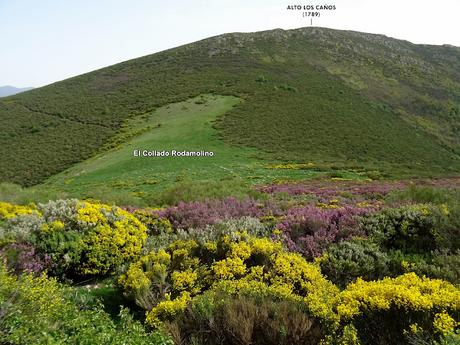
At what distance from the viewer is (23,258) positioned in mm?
7777

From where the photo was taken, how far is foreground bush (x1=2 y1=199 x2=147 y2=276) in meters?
8.22

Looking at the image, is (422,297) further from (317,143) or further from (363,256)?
(317,143)

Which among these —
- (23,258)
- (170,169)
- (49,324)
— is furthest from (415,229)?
(170,169)

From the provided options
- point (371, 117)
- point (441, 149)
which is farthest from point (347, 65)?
point (441, 149)

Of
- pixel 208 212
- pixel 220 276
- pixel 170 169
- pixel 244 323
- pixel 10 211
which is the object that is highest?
pixel 10 211

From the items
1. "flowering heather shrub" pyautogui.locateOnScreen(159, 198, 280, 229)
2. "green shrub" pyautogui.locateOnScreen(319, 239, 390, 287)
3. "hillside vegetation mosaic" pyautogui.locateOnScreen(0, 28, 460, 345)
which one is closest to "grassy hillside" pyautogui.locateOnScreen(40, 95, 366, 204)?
"hillside vegetation mosaic" pyautogui.locateOnScreen(0, 28, 460, 345)

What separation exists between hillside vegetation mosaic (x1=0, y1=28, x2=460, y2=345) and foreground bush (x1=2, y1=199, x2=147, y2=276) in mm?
35

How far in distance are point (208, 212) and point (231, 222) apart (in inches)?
102

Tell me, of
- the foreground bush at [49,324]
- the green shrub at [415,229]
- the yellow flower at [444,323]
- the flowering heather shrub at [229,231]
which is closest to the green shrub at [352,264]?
the green shrub at [415,229]

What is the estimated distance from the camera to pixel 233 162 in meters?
38.7

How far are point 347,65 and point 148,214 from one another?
82.7 m

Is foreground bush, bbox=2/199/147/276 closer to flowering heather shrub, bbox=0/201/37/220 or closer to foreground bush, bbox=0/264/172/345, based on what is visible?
flowering heather shrub, bbox=0/201/37/220

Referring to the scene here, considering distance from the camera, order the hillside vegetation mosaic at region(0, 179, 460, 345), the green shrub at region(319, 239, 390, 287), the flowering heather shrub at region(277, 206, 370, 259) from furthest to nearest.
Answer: the flowering heather shrub at region(277, 206, 370, 259) → the green shrub at region(319, 239, 390, 287) → the hillside vegetation mosaic at region(0, 179, 460, 345)

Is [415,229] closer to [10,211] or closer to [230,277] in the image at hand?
[230,277]
